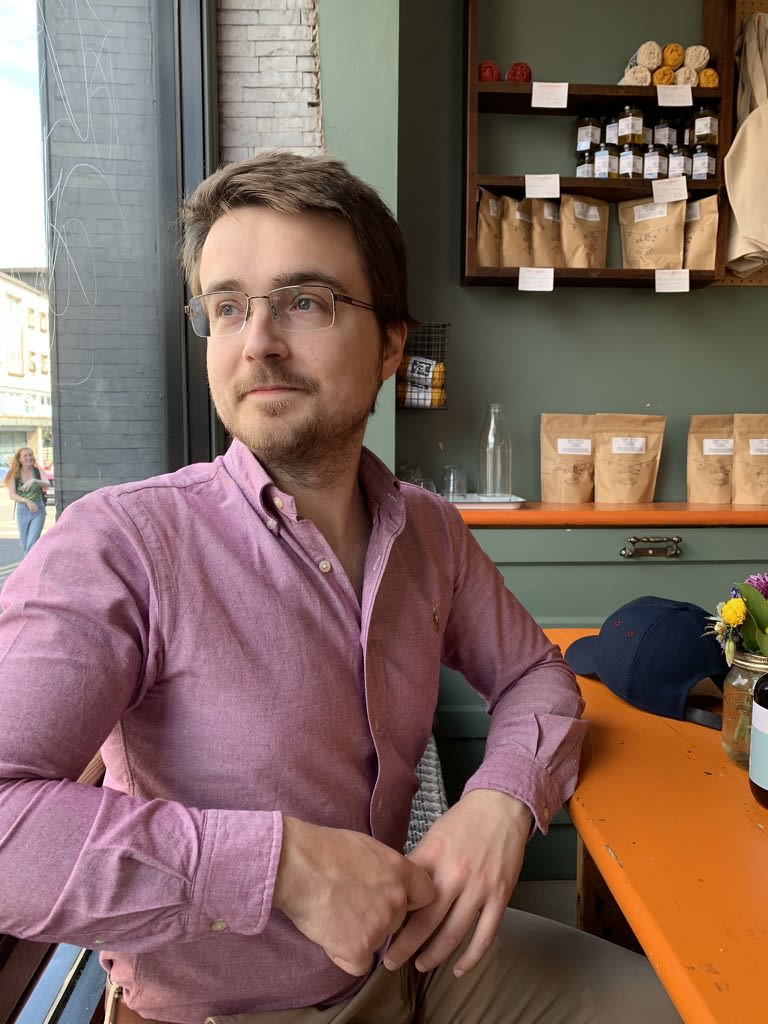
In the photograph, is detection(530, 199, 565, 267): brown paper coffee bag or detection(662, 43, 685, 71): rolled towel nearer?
detection(662, 43, 685, 71): rolled towel

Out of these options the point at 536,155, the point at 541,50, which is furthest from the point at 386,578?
the point at 541,50

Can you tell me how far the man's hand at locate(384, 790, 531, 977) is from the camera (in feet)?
2.54

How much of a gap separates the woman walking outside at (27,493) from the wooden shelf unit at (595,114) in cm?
205

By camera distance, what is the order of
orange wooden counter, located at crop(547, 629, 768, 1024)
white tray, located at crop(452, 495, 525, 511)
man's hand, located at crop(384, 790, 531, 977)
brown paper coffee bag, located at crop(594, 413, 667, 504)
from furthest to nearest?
brown paper coffee bag, located at crop(594, 413, 667, 504) → white tray, located at crop(452, 495, 525, 511) → man's hand, located at crop(384, 790, 531, 977) → orange wooden counter, located at crop(547, 629, 768, 1024)

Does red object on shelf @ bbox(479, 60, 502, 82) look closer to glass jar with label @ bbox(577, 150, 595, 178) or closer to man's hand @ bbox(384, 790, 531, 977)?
glass jar with label @ bbox(577, 150, 595, 178)

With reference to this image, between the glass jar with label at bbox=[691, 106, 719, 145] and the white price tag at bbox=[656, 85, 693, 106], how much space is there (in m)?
0.09

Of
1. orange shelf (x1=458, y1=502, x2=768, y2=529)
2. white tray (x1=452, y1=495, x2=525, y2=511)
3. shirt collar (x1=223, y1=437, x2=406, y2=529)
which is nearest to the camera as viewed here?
shirt collar (x1=223, y1=437, x2=406, y2=529)

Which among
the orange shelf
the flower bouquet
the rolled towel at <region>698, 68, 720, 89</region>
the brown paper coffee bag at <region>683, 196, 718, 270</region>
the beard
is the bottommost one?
the orange shelf

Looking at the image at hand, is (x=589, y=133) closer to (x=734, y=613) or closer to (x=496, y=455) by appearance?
(x=496, y=455)

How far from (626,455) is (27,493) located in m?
2.46

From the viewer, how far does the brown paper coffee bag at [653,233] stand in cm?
297

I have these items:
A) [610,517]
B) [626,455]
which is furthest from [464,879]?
[626,455]

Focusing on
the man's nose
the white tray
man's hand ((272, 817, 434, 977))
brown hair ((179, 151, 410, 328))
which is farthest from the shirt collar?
the white tray

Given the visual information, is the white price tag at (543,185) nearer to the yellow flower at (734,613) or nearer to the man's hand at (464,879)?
the yellow flower at (734,613)
